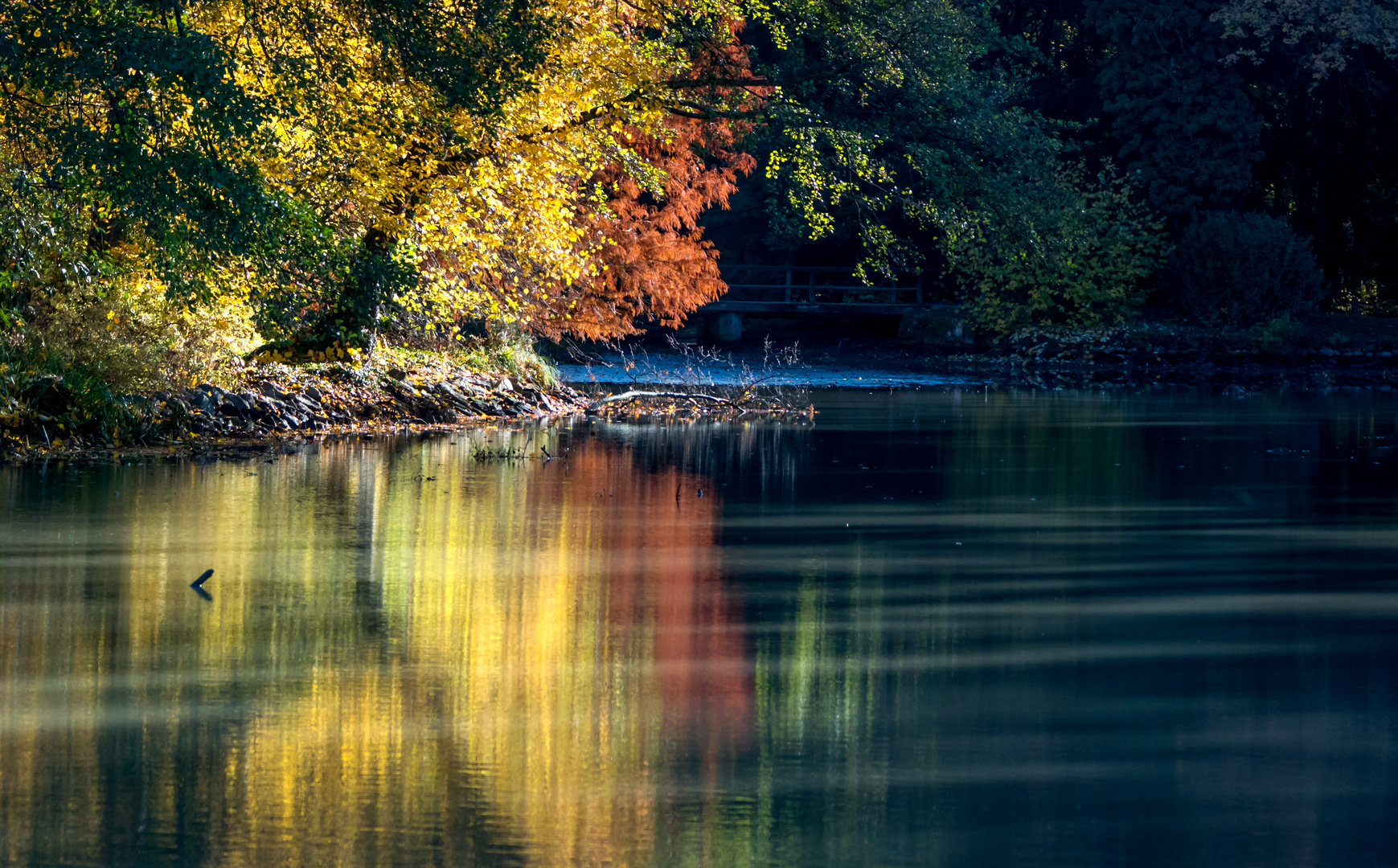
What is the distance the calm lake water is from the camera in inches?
206

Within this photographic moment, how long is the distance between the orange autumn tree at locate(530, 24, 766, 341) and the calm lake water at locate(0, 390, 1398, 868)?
13.4 meters

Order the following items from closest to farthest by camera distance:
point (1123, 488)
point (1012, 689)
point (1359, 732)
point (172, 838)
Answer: point (172, 838)
point (1359, 732)
point (1012, 689)
point (1123, 488)

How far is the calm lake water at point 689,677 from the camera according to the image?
5.23m

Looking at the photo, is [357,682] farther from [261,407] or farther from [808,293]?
[808,293]

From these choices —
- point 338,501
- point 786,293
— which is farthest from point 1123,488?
point 786,293

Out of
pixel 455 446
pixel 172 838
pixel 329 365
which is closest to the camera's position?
pixel 172 838

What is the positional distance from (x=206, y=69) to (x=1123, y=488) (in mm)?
8962

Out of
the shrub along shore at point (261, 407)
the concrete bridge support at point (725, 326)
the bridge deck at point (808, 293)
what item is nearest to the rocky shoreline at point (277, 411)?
the shrub along shore at point (261, 407)

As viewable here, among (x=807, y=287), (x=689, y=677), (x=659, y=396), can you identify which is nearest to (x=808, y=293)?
(x=807, y=287)

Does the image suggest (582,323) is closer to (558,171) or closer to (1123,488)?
(558,171)

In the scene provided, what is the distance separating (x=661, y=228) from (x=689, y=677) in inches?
1060

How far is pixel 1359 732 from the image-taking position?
6.50m

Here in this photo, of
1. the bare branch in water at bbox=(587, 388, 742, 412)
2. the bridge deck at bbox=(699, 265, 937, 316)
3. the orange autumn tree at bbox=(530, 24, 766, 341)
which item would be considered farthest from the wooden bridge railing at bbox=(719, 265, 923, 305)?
the bare branch in water at bbox=(587, 388, 742, 412)

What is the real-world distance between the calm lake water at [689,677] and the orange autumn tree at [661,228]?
13.4 metres
